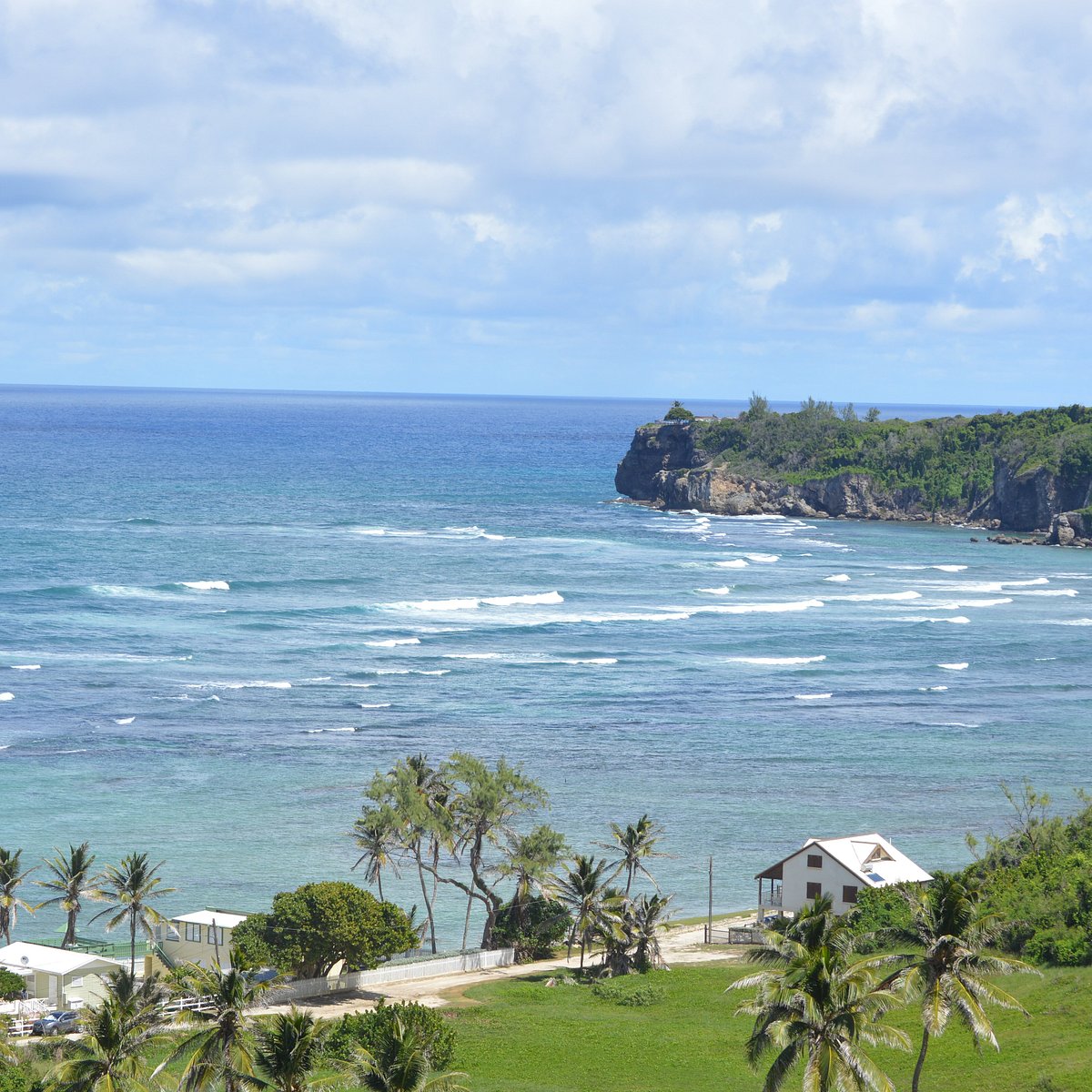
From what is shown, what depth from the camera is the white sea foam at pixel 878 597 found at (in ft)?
404

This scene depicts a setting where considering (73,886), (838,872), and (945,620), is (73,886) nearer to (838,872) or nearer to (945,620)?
(838,872)

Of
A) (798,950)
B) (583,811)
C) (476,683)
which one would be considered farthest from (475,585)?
(798,950)

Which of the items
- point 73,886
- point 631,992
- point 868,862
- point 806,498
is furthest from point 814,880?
point 806,498

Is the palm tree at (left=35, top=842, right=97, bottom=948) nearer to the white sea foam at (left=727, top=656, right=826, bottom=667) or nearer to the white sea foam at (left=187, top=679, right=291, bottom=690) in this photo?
the white sea foam at (left=187, top=679, right=291, bottom=690)

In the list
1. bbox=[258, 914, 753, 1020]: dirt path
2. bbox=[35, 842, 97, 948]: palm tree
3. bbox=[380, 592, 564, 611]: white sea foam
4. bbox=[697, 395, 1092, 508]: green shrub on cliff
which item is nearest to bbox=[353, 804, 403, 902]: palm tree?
bbox=[258, 914, 753, 1020]: dirt path

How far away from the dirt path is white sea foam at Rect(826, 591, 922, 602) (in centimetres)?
6581

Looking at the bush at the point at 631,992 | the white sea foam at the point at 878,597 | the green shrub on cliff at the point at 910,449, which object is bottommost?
the bush at the point at 631,992

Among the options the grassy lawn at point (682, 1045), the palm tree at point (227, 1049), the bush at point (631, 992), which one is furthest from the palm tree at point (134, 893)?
the palm tree at point (227, 1049)

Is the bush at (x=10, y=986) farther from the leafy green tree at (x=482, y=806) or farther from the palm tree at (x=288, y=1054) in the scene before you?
the palm tree at (x=288, y=1054)

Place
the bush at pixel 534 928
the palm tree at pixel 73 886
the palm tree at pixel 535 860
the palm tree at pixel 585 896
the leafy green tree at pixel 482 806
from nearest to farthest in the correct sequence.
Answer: the palm tree at pixel 73 886, the palm tree at pixel 585 896, the palm tree at pixel 535 860, the leafy green tree at pixel 482 806, the bush at pixel 534 928

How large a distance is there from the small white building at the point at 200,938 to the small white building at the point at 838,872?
19.5m

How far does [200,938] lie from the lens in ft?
170

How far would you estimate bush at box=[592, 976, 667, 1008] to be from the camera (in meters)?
49.0

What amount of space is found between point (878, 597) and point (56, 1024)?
295 feet
